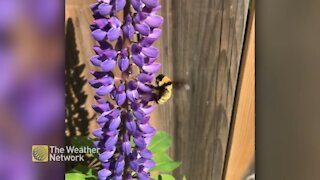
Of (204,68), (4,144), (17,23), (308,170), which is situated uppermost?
(17,23)

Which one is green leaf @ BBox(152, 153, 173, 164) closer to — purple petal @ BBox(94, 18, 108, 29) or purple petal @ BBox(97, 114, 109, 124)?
purple petal @ BBox(97, 114, 109, 124)

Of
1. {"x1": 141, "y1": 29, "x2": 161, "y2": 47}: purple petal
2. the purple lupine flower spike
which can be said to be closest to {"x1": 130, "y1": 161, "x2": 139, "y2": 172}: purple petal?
the purple lupine flower spike

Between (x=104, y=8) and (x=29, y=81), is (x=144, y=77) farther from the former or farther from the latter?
(x=29, y=81)

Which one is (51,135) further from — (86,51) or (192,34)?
(192,34)

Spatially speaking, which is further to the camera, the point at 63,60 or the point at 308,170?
the point at 308,170

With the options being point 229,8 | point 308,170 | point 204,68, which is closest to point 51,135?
point 204,68
